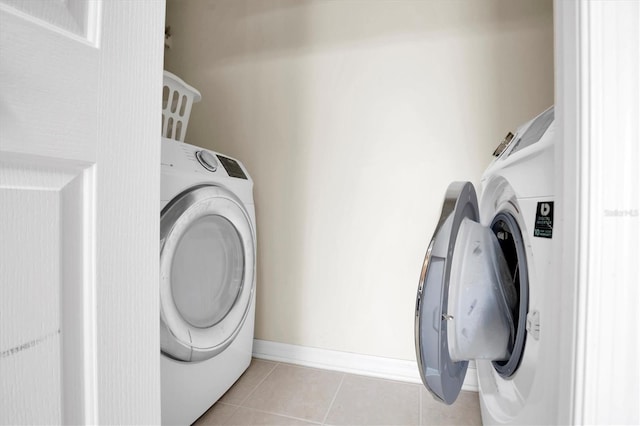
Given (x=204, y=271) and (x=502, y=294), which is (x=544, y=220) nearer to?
(x=502, y=294)

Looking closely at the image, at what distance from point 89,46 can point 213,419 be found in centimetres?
124

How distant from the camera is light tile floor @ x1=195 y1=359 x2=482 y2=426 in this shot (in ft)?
3.52

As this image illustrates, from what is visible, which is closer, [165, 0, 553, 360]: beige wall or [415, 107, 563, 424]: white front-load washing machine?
[415, 107, 563, 424]: white front-load washing machine

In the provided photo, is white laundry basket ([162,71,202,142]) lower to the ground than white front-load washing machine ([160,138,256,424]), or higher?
higher

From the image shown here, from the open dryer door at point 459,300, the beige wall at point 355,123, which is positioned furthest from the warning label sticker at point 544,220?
the beige wall at point 355,123

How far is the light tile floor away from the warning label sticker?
94 cm

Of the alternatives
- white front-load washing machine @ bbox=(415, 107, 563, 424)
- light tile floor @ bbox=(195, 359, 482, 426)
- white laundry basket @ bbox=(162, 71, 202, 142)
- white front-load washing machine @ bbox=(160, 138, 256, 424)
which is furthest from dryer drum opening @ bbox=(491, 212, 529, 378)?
white laundry basket @ bbox=(162, 71, 202, 142)

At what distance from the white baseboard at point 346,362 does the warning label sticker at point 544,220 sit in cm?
101

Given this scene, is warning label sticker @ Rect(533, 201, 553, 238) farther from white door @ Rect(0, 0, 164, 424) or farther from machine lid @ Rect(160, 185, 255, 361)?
machine lid @ Rect(160, 185, 255, 361)

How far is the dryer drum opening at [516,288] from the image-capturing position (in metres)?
0.63

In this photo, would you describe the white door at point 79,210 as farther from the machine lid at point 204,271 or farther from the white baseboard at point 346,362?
the white baseboard at point 346,362

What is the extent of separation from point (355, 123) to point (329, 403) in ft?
4.17

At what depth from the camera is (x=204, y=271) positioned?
1.03 metres

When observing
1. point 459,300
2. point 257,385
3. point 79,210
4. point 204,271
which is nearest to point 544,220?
point 459,300
